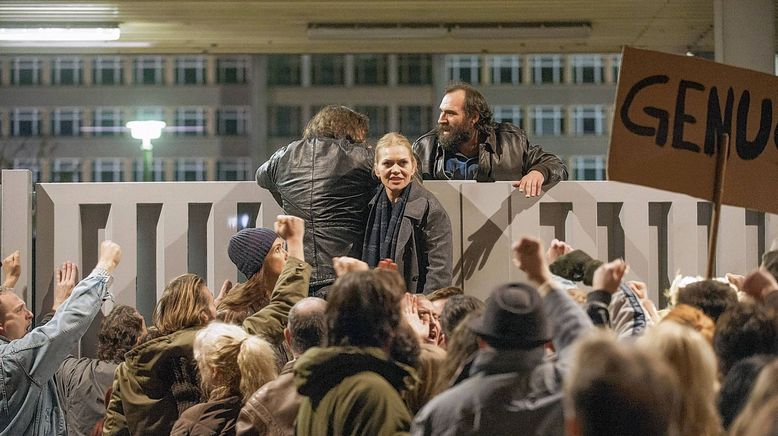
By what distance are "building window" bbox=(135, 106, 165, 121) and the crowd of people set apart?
76.5 metres

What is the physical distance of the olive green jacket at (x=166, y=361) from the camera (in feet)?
21.5

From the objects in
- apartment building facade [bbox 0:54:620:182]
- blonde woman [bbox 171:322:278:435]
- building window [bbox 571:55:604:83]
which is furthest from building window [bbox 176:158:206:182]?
blonde woman [bbox 171:322:278:435]

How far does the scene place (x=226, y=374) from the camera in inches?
238

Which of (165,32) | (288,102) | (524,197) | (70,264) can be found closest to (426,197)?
(524,197)

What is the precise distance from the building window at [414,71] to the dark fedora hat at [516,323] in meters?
79.2

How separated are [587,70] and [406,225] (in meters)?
81.8

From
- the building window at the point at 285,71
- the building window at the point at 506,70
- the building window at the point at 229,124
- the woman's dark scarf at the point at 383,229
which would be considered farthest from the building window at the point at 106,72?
the woman's dark scarf at the point at 383,229

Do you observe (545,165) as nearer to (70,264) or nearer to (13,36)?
(70,264)

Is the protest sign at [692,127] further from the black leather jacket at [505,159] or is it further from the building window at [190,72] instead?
the building window at [190,72]

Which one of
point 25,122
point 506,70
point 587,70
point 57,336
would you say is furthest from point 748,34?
point 506,70

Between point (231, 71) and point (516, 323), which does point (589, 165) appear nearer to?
point (231, 71)

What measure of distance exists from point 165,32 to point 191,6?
3.92 feet

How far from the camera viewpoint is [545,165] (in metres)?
8.55

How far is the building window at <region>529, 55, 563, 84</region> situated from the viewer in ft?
287
